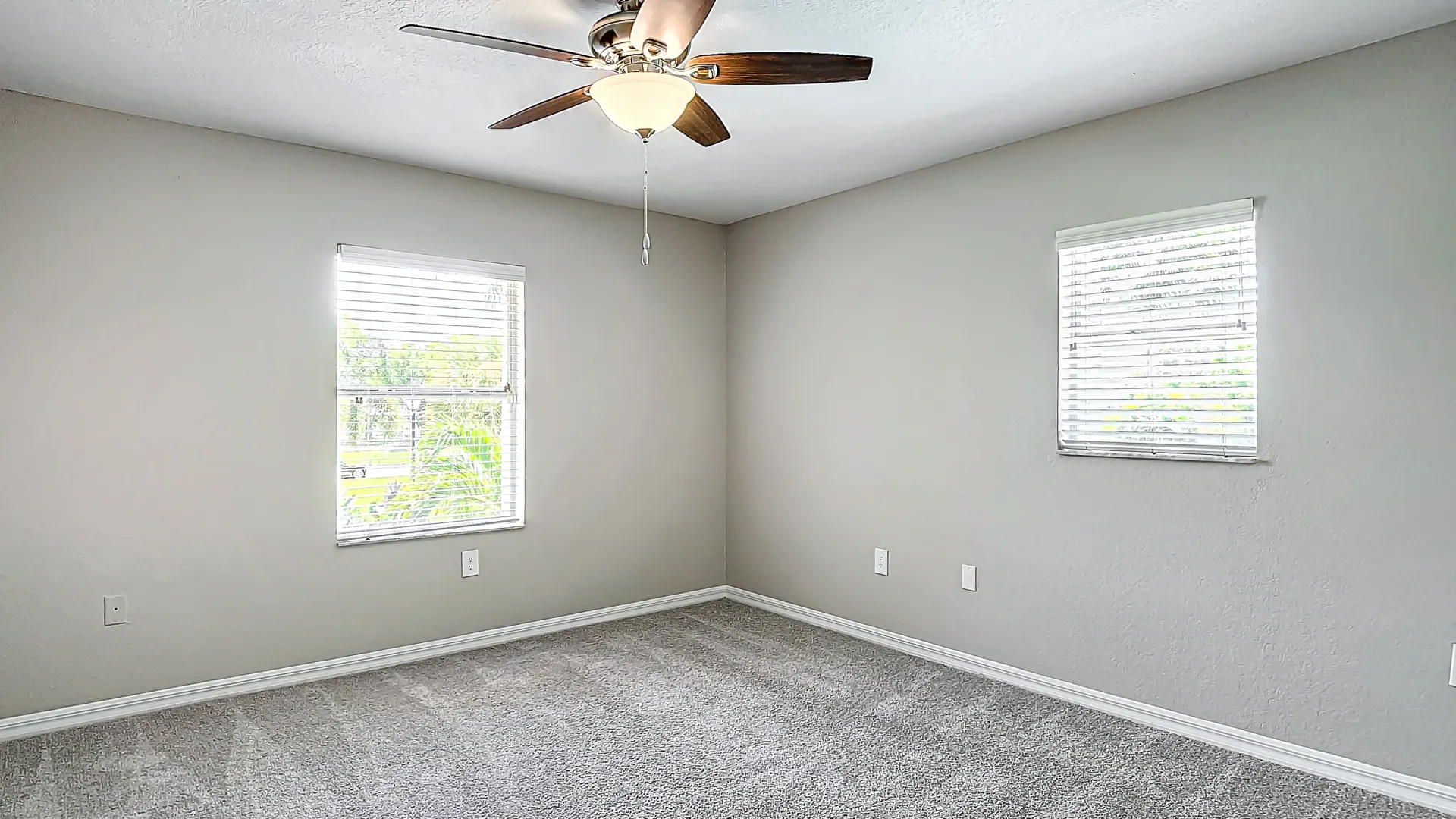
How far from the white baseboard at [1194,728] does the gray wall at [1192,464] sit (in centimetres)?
4

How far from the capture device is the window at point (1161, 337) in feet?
9.49

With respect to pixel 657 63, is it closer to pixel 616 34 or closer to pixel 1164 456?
pixel 616 34

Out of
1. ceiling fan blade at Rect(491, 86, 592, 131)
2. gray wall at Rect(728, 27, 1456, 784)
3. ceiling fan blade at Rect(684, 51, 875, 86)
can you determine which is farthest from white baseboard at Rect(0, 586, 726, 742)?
ceiling fan blade at Rect(684, 51, 875, 86)

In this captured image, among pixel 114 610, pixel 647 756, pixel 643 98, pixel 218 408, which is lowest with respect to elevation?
pixel 647 756

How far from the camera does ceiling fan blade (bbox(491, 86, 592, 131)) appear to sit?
2.42m

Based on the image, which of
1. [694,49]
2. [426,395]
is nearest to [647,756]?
[426,395]

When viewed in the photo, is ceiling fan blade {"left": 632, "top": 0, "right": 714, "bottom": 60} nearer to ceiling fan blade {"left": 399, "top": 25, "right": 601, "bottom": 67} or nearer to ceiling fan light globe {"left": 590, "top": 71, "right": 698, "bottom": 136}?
ceiling fan light globe {"left": 590, "top": 71, "right": 698, "bottom": 136}

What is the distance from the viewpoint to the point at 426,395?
397 centimetres

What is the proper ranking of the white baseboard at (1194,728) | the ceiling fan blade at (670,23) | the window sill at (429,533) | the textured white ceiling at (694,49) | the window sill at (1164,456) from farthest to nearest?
the window sill at (429,533) → the window sill at (1164,456) → the white baseboard at (1194,728) → the textured white ceiling at (694,49) → the ceiling fan blade at (670,23)

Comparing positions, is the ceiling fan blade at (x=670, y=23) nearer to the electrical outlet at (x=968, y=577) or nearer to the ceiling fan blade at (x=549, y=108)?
the ceiling fan blade at (x=549, y=108)

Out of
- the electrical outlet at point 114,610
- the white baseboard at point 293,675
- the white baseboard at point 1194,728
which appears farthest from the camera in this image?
the electrical outlet at point 114,610

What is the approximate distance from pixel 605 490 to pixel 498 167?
1.77m

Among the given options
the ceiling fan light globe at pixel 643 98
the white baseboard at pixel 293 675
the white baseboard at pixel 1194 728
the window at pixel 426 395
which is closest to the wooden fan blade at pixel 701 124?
the ceiling fan light globe at pixel 643 98

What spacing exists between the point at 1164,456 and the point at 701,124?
6.75 feet
